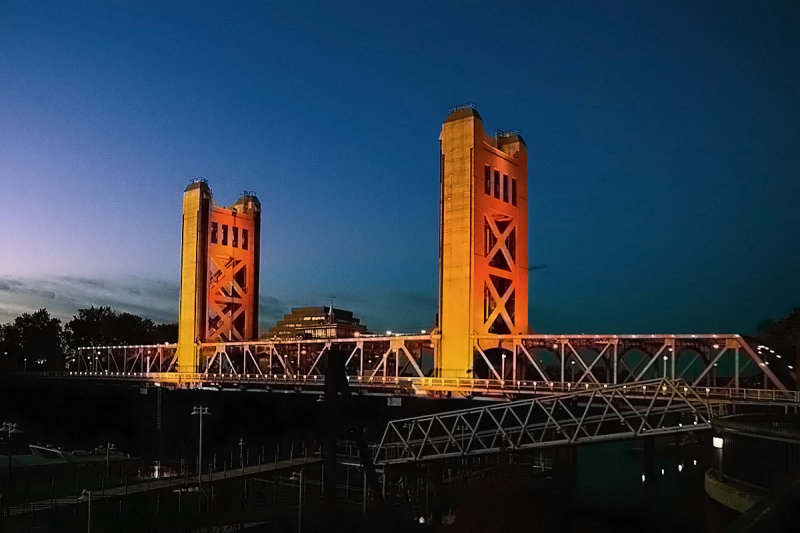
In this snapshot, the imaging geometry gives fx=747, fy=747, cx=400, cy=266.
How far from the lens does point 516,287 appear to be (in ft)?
243

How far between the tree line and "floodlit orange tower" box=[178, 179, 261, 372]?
59146 mm

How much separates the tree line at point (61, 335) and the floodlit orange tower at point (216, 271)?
59.1 m

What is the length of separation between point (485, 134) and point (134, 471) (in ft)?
139

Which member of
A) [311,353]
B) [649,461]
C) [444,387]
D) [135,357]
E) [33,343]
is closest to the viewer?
[649,461]

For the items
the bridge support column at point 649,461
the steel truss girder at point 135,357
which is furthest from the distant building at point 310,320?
the bridge support column at point 649,461

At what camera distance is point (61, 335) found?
6752 inches

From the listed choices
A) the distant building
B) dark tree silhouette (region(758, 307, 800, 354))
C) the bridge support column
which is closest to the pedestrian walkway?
the bridge support column

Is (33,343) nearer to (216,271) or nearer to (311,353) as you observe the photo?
(216,271)

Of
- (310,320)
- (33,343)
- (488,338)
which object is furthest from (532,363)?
(33,343)

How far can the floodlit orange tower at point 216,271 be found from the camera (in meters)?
103

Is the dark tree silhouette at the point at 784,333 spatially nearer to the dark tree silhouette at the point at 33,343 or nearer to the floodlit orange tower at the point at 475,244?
the floodlit orange tower at the point at 475,244

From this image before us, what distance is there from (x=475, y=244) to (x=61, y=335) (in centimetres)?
13531

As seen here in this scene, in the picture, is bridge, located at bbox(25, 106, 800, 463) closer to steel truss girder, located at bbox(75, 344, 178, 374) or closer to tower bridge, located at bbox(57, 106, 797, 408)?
tower bridge, located at bbox(57, 106, 797, 408)

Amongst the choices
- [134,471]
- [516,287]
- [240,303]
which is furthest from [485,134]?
[240,303]
